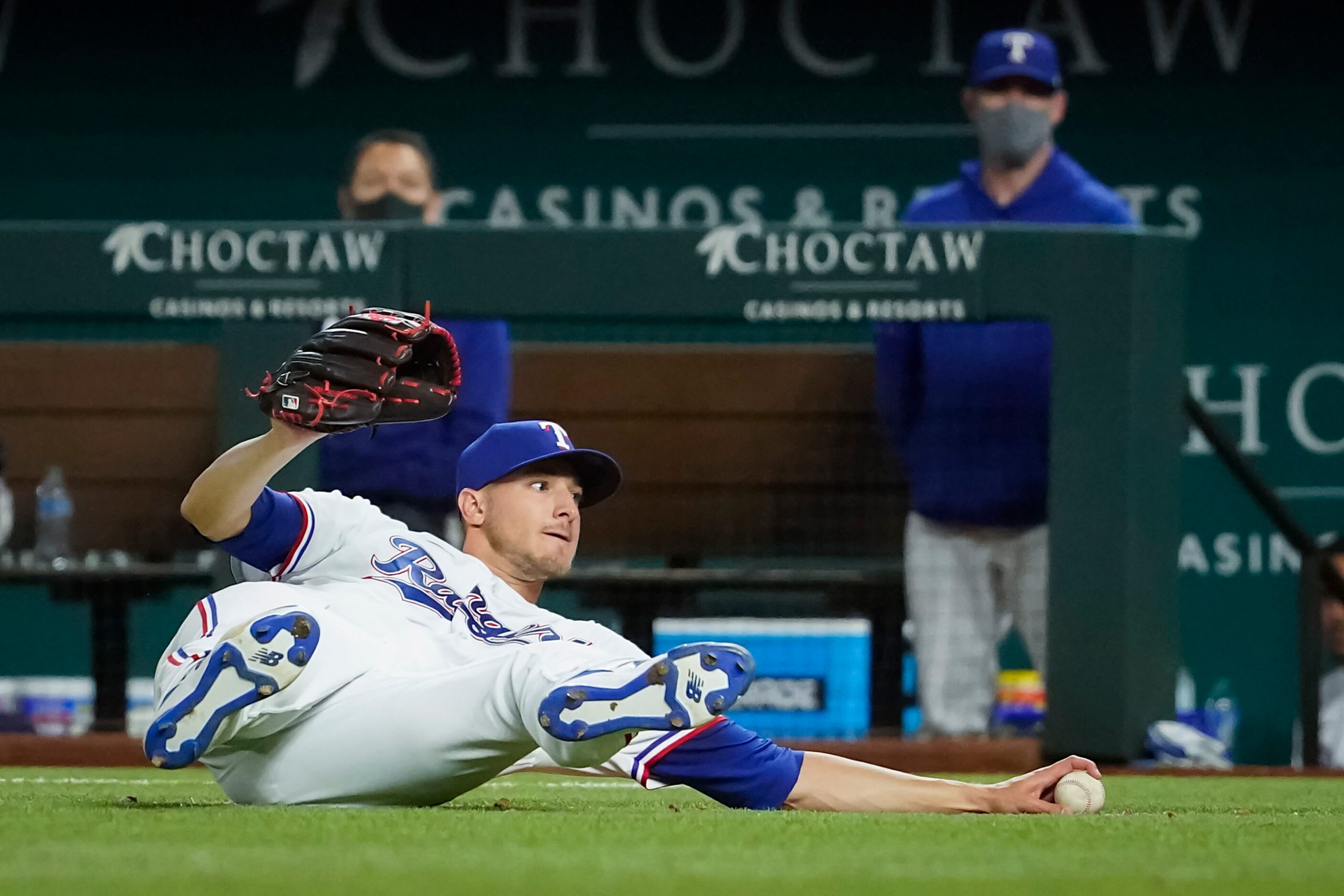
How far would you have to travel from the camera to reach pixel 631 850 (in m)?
2.64

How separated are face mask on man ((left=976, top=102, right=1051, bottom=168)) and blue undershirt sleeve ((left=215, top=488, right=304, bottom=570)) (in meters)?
3.16

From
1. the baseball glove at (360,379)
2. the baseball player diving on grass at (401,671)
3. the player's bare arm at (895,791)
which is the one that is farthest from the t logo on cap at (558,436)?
the player's bare arm at (895,791)

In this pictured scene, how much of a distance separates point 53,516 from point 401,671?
8.51 feet

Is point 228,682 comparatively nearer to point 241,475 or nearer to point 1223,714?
point 241,475

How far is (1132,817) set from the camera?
3383mm

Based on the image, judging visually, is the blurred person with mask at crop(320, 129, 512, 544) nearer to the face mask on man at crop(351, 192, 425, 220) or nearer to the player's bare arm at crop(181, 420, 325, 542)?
the face mask on man at crop(351, 192, 425, 220)

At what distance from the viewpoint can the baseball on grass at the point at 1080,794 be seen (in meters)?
3.35

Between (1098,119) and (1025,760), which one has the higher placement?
(1098,119)

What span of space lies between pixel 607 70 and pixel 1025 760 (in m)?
3.84

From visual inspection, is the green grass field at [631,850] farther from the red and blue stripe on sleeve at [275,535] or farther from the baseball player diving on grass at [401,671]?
the red and blue stripe on sleeve at [275,535]

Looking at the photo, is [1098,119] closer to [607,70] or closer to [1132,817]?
[607,70]

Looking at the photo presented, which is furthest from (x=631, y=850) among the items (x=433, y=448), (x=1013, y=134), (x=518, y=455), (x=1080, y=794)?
(x=1013, y=134)

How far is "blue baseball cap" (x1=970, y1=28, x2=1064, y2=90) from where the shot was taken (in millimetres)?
6000

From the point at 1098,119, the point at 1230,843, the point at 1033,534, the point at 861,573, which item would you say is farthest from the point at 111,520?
the point at 1098,119
